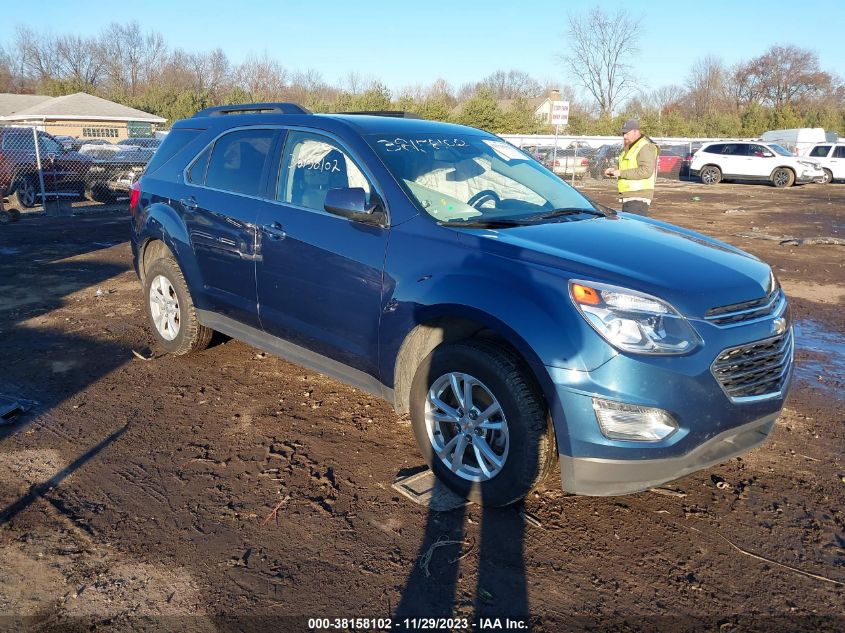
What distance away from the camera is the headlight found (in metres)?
2.89

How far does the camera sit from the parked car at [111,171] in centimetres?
1677

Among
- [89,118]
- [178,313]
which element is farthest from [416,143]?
[89,118]

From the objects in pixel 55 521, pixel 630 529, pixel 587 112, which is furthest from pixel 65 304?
pixel 587 112

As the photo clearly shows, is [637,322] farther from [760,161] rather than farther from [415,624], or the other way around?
[760,161]

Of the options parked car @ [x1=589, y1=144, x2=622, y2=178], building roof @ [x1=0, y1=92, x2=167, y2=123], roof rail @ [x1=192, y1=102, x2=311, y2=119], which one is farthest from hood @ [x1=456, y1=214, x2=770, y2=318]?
building roof @ [x1=0, y1=92, x2=167, y2=123]

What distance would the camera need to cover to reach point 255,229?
439 cm

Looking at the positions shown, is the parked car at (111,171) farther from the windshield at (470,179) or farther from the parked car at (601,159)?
the parked car at (601,159)

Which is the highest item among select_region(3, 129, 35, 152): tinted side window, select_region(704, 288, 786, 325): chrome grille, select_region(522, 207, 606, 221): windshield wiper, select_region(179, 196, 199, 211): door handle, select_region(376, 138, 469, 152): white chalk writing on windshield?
select_region(3, 129, 35, 152): tinted side window

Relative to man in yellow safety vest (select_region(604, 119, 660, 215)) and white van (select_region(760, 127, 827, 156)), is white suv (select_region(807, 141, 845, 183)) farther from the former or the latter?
man in yellow safety vest (select_region(604, 119, 660, 215))

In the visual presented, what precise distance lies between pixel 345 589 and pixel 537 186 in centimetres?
278

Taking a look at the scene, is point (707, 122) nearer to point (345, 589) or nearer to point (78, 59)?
point (345, 589)

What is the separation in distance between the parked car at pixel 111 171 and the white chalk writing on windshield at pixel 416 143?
559 inches

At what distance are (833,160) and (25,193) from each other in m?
30.4

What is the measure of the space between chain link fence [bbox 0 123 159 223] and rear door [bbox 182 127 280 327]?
10.8 metres
